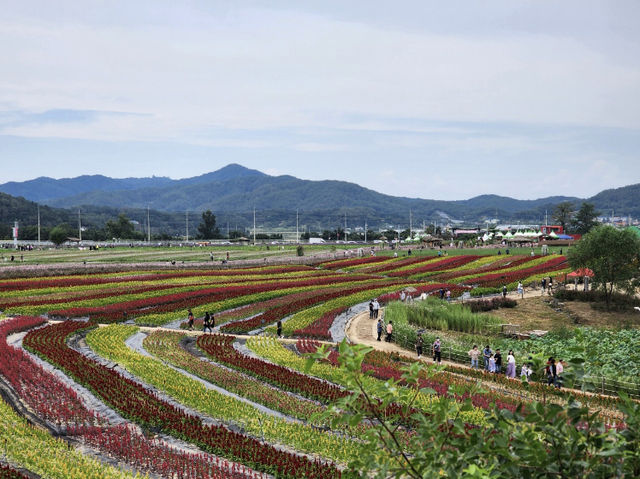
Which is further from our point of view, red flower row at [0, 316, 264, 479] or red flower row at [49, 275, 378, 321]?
red flower row at [49, 275, 378, 321]

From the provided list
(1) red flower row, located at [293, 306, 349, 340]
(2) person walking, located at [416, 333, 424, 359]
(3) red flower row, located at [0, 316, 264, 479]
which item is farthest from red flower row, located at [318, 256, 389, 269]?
(3) red flower row, located at [0, 316, 264, 479]

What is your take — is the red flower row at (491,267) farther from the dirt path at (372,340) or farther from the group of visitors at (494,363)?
the group of visitors at (494,363)

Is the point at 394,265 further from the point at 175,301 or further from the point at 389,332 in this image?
the point at 389,332

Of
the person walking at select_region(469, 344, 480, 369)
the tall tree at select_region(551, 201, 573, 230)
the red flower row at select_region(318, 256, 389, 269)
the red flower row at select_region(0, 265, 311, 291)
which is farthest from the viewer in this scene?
Result: the tall tree at select_region(551, 201, 573, 230)

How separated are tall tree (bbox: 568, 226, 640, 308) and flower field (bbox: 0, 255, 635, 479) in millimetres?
11525

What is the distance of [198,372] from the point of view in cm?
2544

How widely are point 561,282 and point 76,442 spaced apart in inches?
1989

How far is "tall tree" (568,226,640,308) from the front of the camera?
1754 inches

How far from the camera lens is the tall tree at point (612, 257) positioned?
44562 mm

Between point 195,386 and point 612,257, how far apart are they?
3576 centimetres

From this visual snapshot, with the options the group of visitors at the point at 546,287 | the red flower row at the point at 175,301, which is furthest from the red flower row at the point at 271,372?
the group of visitors at the point at 546,287

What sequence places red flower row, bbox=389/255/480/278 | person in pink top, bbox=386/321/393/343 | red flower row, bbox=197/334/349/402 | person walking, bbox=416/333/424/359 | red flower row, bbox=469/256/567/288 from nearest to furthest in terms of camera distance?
1. red flower row, bbox=197/334/349/402
2. person walking, bbox=416/333/424/359
3. person in pink top, bbox=386/321/393/343
4. red flower row, bbox=469/256/567/288
5. red flower row, bbox=389/255/480/278

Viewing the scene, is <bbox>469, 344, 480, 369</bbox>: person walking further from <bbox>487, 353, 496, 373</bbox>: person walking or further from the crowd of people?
the crowd of people

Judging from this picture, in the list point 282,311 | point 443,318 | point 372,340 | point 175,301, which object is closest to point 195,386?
point 372,340
